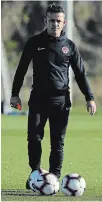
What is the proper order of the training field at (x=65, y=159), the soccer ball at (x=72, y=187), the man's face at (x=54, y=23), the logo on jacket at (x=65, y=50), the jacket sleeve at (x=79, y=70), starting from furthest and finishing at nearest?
the jacket sleeve at (x=79, y=70) → the logo on jacket at (x=65, y=50) → the man's face at (x=54, y=23) → the training field at (x=65, y=159) → the soccer ball at (x=72, y=187)

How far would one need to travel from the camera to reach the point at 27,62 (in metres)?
8.66

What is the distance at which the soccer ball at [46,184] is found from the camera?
8250 millimetres

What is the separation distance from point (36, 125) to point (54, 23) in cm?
106

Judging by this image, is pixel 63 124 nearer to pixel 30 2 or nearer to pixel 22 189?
pixel 22 189

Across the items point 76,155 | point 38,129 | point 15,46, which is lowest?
point 15,46

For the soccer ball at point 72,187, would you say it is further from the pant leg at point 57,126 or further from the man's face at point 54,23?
the man's face at point 54,23

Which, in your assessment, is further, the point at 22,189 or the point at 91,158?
the point at 91,158

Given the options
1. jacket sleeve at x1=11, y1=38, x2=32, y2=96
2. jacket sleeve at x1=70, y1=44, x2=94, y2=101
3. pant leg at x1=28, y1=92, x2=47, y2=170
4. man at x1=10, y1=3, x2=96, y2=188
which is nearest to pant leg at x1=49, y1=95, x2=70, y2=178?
man at x1=10, y1=3, x2=96, y2=188

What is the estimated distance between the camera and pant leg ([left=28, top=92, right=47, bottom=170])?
28.5 ft

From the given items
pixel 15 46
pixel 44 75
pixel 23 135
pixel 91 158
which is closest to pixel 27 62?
pixel 44 75

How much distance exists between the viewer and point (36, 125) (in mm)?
8664

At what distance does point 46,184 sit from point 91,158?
170 inches

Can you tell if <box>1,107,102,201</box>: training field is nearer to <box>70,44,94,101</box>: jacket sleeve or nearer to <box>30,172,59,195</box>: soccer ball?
<box>30,172,59,195</box>: soccer ball

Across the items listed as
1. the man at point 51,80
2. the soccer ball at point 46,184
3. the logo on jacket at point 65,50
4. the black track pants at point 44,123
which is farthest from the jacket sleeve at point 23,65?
the soccer ball at point 46,184
